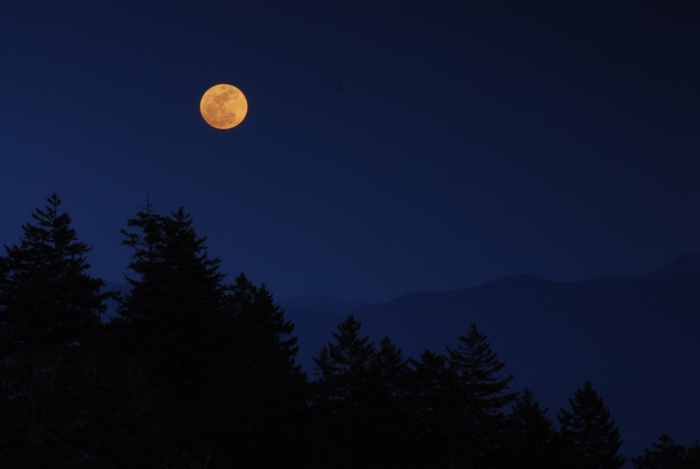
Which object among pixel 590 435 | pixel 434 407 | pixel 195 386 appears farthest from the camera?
pixel 590 435

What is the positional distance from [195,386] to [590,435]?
118 ft

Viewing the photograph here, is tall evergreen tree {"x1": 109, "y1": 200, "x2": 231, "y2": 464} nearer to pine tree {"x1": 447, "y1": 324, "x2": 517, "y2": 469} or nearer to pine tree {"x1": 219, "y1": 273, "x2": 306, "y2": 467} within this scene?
pine tree {"x1": 219, "y1": 273, "x2": 306, "y2": 467}

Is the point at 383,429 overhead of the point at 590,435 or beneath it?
overhead

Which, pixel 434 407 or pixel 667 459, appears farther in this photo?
pixel 667 459

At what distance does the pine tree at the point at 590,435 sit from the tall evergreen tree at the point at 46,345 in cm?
3925

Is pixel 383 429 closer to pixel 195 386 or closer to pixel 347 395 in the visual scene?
pixel 347 395

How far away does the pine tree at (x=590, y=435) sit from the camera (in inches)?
1975

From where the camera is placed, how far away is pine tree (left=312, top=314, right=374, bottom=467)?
1198 inches

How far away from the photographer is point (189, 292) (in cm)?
3425

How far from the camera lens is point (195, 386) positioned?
3153 cm

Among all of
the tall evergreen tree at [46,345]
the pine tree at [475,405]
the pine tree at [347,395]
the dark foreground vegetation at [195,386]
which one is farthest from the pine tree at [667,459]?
the tall evergreen tree at [46,345]

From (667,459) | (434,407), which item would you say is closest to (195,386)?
(434,407)

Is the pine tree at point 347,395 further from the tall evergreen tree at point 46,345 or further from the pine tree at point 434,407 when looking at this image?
the tall evergreen tree at point 46,345

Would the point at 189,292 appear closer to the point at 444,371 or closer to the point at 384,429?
the point at 384,429
